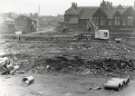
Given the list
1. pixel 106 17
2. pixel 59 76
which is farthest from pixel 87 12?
pixel 59 76

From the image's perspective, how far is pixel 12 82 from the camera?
28.6 meters

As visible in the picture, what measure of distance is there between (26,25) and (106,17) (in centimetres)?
2550

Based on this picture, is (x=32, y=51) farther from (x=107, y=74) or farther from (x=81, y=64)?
(x=107, y=74)

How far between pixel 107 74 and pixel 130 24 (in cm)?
4169

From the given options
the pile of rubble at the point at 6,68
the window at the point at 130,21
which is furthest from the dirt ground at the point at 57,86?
the window at the point at 130,21

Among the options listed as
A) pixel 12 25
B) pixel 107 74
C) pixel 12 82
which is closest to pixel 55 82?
pixel 12 82

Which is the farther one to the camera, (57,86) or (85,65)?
(85,65)

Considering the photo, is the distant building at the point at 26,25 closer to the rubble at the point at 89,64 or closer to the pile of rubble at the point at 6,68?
the rubble at the point at 89,64

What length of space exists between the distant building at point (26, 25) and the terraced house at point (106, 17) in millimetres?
12583

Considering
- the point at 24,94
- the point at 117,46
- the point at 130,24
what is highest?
the point at 130,24

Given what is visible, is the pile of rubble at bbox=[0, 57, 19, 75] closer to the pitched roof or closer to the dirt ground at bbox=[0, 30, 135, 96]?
the dirt ground at bbox=[0, 30, 135, 96]

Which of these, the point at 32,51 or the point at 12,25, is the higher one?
the point at 12,25

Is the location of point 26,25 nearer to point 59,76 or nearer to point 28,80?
point 59,76

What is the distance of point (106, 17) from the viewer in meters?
70.1
